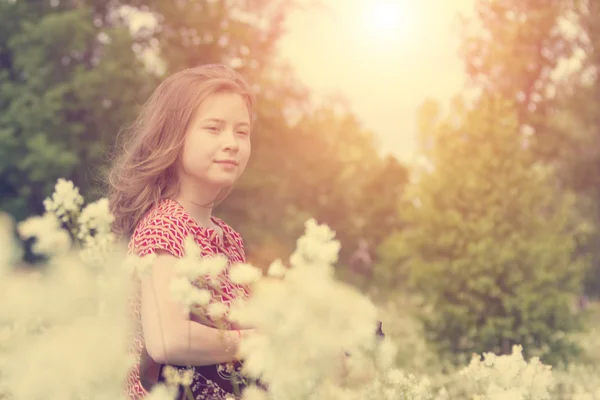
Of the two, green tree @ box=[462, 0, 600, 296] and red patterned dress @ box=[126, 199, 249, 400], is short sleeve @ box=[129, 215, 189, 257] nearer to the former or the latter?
red patterned dress @ box=[126, 199, 249, 400]

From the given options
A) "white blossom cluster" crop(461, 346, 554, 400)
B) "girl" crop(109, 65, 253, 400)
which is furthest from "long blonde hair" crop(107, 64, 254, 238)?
"white blossom cluster" crop(461, 346, 554, 400)

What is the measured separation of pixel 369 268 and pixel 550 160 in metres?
5.89

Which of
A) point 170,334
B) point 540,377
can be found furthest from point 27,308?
point 540,377

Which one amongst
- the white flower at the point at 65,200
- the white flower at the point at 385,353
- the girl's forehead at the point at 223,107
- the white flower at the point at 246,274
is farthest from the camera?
the girl's forehead at the point at 223,107

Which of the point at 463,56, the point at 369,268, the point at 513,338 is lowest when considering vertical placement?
the point at 513,338

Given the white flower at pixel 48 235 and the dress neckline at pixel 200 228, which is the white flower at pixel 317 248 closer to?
the white flower at pixel 48 235

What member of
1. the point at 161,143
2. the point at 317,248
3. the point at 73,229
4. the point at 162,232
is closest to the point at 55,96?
the point at 161,143

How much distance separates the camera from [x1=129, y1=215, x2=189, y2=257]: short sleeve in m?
2.00

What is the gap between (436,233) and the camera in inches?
365

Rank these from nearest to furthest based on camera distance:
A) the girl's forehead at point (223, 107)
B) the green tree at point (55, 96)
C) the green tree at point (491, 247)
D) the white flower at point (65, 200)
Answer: the white flower at point (65, 200), the girl's forehead at point (223, 107), the green tree at point (491, 247), the green tree at point (55, 96)

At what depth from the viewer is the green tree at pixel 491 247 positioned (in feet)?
28.5

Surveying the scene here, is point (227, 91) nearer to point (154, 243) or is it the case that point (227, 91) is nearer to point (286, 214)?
point (154, 243)

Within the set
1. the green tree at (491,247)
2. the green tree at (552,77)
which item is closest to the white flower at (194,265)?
the green tree at (491,247)

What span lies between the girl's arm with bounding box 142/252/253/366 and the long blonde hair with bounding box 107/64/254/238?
1.98ft
